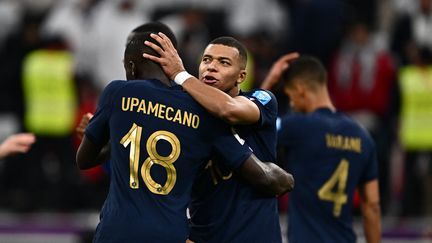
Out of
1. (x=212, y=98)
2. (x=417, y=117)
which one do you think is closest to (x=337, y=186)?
(x=212, y=98)

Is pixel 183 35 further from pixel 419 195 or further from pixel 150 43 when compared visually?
pixel 150 43

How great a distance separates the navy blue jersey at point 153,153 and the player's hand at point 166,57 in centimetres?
10

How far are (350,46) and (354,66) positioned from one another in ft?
1.16

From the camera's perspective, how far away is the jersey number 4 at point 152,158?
6.43 m

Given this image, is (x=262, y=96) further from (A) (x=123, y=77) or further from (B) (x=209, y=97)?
(A) (x=123, y=77)

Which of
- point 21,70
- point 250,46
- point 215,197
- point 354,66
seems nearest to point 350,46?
point 354,66

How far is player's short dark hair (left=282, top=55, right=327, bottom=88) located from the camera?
8.36 m

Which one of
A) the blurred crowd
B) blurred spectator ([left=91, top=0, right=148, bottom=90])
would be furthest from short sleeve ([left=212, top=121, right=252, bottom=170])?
blurred spectator ([left=91, top=0, right=148, bottom=90])

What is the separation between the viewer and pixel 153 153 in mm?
6457

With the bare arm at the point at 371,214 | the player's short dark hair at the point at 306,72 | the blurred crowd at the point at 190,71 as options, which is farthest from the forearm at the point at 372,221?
the blurred crowd at the point at 190,71

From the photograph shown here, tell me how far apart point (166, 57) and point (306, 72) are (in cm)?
197

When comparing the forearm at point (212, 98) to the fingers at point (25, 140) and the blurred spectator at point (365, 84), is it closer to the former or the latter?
the fingers at point (25, 140)

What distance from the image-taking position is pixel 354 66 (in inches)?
564

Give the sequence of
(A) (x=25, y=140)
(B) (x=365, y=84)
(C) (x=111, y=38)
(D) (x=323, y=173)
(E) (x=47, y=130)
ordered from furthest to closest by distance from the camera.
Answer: (C) (x=111, y=38) → (E) (x=47, y=130) → (B) (x=365, y=84) → (D) (x=323, y=173) → (A) (x=25, y=140)
